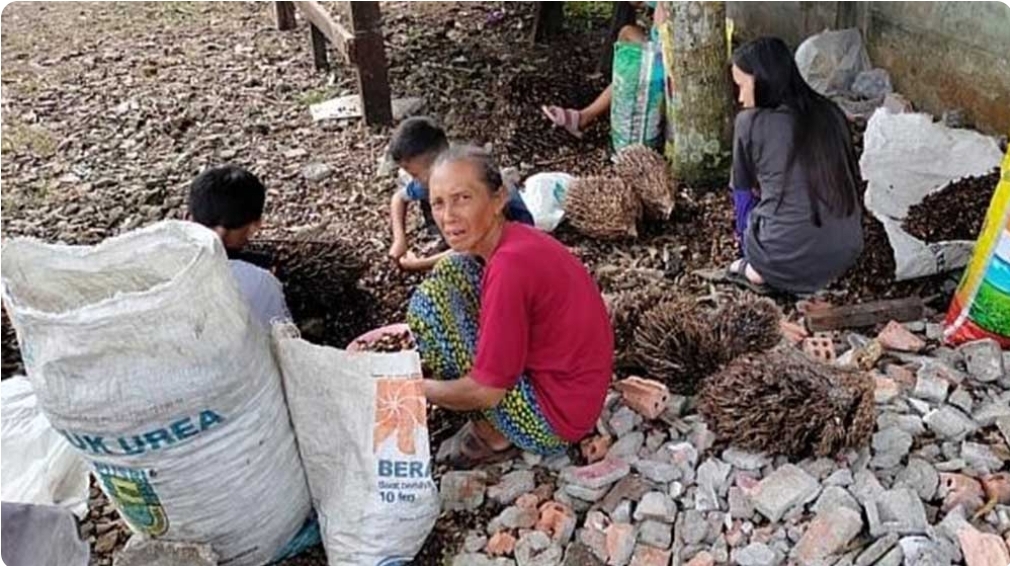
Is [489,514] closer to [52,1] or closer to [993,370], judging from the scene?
[993,370]

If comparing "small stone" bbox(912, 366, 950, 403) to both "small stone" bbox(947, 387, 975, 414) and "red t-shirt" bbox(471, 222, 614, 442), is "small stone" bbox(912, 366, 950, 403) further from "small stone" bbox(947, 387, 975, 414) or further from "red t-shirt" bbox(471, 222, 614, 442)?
"red t-shirt" bbox(471, 222, 614, 442)

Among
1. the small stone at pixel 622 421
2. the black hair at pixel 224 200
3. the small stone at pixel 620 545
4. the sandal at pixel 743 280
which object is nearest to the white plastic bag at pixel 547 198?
the sandal at pixel 743 280

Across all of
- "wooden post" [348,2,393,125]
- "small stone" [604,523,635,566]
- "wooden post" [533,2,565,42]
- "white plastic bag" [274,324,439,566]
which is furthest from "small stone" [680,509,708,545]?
"wooden post" [533,2,565,42]

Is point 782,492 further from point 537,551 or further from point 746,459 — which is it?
point 537,551

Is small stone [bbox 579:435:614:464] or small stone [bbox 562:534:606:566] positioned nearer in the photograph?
small stone [bbox 562:534:606:566]

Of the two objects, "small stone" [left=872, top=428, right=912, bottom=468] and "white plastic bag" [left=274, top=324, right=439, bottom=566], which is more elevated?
"white plastic bag" [left=274, top=324, right=439, bottom=566]

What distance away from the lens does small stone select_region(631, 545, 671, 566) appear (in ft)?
7.63

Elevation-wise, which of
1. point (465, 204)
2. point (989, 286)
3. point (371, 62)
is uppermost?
point (465, 204)

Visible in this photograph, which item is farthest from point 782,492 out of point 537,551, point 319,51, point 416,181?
point 319,51

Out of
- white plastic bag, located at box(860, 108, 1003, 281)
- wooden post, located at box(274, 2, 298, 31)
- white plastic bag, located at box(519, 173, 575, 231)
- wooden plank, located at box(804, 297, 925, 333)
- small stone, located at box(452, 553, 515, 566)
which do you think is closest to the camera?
small stone, located at box(452, 553, 515, 566)

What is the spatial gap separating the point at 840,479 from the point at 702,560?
0.40m

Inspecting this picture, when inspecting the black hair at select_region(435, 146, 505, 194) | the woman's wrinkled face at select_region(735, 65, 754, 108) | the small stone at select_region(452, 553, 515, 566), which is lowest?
the small stone at select_region(452, 553, 515, 566)

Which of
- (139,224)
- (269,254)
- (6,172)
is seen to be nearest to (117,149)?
(6,172)

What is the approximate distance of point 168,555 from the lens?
2.20 metres
